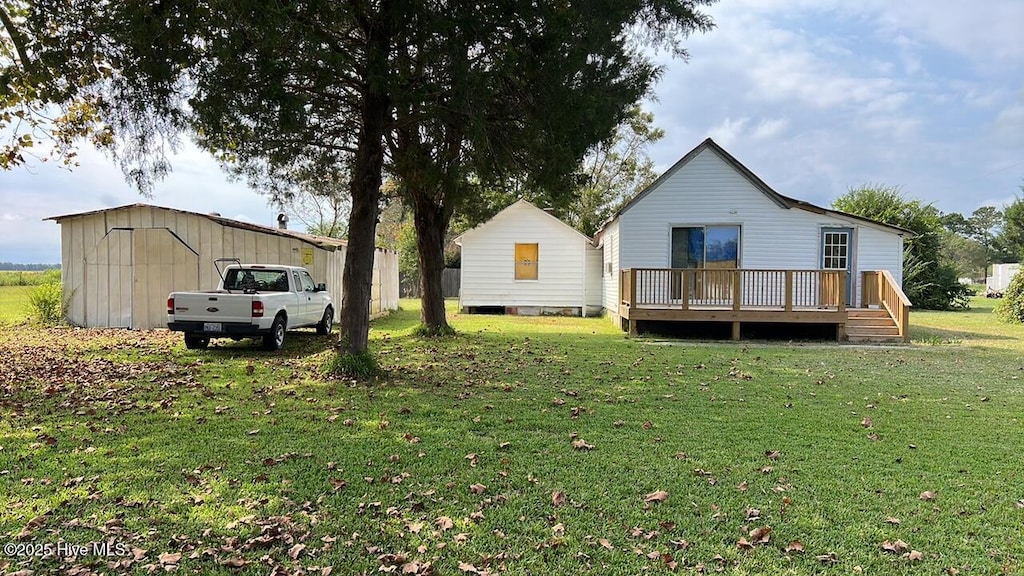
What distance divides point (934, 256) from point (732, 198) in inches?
601

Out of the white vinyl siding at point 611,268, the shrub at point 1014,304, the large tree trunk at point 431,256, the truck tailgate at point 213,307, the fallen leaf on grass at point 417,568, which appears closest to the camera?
the fallen leaf on grass at point 417,568

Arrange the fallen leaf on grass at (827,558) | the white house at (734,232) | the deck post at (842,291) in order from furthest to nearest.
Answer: the white house at (734,232) < the deck post at (842,291) < the fallen leaf on grass at (827,558)

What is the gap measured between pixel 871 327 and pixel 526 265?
1098 centimetres

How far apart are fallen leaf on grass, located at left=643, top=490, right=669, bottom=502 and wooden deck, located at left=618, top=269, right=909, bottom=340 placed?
31.6 feet

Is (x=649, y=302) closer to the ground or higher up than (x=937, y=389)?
higher up

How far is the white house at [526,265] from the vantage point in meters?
20.1

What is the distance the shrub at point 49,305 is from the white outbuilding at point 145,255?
0.93 ft

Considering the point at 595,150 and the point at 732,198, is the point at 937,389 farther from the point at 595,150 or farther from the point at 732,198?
the point at 732,198

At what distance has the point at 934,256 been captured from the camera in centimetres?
2388

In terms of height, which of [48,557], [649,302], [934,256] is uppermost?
[934,256]

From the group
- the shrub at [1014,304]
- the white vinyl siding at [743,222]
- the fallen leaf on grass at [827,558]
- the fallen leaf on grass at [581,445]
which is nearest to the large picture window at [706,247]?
the white vinyl siding at [743,222]

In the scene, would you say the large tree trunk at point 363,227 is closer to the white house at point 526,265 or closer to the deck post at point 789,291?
the deck post at point 789,291

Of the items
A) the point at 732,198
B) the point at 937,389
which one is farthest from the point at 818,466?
the point at 732,198

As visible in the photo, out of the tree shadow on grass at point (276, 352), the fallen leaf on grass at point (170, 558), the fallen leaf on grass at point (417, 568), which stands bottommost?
the fallen leaf on grass at point (417, 568)
